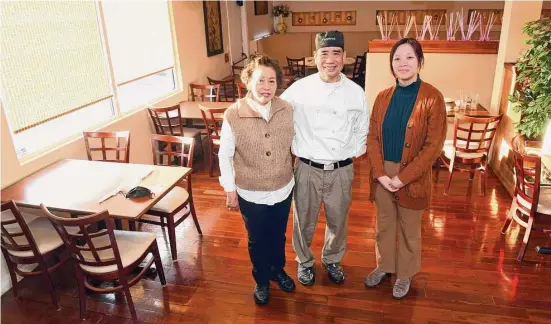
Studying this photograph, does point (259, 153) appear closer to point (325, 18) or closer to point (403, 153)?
point (403, 153)

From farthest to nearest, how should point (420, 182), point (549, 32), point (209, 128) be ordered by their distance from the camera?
point (209, 128) → point (549, 32) → point (420, 182)

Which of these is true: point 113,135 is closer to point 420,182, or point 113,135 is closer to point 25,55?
point 25,55

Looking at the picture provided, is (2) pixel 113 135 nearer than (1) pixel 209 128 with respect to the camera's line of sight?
Yes

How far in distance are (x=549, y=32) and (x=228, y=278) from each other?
330cm

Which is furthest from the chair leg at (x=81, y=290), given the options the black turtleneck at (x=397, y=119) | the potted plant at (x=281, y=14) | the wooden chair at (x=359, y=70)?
the potted plant at (x=281, y=14)

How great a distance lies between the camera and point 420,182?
229cm

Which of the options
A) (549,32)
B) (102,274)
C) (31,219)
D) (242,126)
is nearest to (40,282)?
(31,219)

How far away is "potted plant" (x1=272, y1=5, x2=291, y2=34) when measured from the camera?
384 inches

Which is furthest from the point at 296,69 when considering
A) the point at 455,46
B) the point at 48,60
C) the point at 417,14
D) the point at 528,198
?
the point at 528,198

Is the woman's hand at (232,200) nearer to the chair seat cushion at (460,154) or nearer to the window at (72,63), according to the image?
the window at (72,63)

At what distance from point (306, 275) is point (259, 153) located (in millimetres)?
1045

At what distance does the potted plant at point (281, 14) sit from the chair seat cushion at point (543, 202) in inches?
311

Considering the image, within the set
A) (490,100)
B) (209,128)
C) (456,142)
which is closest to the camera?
(456,142)

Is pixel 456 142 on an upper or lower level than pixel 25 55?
lower
